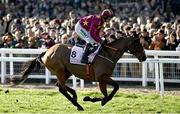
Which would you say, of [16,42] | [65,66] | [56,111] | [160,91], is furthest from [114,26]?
[56,111]

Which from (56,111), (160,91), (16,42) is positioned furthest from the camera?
(16,42)

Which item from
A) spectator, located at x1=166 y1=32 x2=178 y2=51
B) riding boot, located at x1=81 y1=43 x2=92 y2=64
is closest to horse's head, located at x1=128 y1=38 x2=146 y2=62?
riding boot, located at x1=81 y1=43 x2=92 y2=64

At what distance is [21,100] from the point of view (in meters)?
14.4

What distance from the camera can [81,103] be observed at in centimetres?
1406

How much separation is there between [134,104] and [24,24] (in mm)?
9680

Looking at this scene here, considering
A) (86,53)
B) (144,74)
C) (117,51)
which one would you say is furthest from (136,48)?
(144,74)

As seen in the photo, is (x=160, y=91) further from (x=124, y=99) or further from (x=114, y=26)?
(x=114, y=26)

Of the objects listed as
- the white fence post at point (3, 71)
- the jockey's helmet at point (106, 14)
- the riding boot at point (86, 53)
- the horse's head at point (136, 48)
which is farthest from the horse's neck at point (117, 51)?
the white fence post at point (3, 71)

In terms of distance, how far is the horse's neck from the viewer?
1349 cm

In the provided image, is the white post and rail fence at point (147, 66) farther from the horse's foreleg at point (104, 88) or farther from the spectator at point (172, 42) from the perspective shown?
the horse's foreleg at point (104, 88)

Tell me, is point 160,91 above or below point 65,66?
below

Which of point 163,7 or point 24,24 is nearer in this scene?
point 24,24

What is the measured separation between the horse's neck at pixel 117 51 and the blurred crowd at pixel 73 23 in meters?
0.35

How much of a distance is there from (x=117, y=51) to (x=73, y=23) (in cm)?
739
